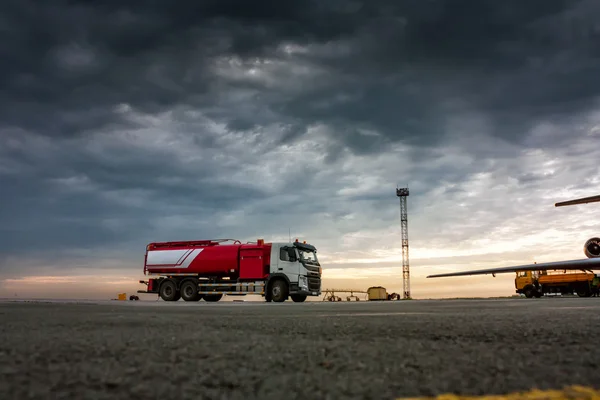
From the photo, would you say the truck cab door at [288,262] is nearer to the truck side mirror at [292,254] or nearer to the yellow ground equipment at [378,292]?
the truck side mirror at [292,254]

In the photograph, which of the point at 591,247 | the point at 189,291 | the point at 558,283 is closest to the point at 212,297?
the point at 189,291

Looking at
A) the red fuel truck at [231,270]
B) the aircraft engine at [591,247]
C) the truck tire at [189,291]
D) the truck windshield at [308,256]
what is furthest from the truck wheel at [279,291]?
the aircraft engine at [591,247]

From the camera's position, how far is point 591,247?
20.2 m

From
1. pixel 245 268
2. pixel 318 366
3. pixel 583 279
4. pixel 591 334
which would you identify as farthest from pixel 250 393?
pixel 583 279

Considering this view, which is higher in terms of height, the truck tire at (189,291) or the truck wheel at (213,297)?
the truck tire at (189,291)

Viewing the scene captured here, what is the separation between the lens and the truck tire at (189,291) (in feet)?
83.8

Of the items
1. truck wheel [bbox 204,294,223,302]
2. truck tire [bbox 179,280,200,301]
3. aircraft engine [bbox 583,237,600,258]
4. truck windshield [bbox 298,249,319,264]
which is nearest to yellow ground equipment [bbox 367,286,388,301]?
truck wheel [bbox 204,294,223,302]

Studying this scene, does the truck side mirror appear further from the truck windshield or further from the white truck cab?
the truck windshield

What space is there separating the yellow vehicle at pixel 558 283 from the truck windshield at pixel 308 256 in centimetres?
1603

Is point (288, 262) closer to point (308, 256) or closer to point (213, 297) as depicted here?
point (308, 256)

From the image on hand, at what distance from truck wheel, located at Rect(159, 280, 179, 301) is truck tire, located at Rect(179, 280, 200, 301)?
45 centimetres

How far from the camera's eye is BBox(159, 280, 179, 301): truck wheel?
26.3 m

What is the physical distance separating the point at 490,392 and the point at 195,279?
83.0 ft

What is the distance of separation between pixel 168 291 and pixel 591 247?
20867 millimetres
